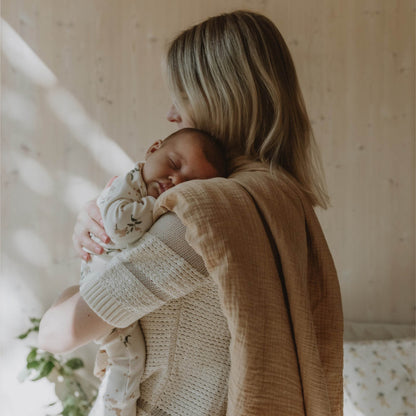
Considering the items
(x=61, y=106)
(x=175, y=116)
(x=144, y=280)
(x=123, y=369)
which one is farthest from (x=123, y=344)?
(x=61, y=106)

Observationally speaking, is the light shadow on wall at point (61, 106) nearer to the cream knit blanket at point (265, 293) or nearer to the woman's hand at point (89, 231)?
the woman's hand at point (89, 231)

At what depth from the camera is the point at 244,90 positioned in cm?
100

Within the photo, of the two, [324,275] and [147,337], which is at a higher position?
[147,337]

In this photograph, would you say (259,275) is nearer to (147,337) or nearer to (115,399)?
(147,337)

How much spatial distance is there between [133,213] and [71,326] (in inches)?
9.4

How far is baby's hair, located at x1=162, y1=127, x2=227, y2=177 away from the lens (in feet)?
3.34

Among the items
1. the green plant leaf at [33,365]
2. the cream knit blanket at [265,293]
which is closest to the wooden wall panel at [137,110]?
the green plant leaf at [33,365]

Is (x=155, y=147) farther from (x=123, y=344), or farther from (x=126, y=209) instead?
(x=123, y=344)

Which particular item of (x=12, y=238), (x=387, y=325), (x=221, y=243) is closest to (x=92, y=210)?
(x=221, y=243)

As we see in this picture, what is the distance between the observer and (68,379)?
7.66 ft

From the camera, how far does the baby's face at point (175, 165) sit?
1023 mm

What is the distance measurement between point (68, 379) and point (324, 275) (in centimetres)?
180

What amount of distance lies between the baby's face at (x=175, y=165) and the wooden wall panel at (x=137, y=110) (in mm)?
1323

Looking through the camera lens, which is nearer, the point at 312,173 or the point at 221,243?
the point at 221,243
